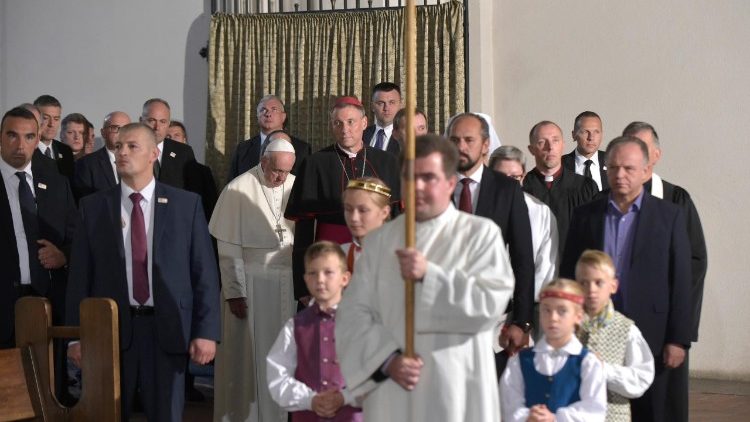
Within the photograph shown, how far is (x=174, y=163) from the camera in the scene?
26.8 ft

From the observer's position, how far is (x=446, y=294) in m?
3.67

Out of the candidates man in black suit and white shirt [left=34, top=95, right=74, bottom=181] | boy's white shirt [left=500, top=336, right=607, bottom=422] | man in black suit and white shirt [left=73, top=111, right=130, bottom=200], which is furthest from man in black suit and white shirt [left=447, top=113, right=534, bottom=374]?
man in black suit and white shirt [left=34, top=95, right=74, bottom=181]

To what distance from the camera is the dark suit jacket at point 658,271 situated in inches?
205

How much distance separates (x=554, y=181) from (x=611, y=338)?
7.52ft

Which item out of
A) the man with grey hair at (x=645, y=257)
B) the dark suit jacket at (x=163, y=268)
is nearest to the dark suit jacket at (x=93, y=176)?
the dark suit jacket at (x=163, y=268)

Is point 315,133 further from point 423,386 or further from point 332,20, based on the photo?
point 423,386

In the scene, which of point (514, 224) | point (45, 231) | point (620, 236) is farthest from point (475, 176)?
point (45, 231)

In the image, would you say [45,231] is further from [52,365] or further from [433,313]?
[433,313]

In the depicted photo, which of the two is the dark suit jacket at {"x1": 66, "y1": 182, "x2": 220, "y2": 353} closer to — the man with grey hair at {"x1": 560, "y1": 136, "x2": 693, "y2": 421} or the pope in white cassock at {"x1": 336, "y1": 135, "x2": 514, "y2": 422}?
the pope in white cassock at {"x1": 336, "y1": 135, "x2": 514, "y2": 422}

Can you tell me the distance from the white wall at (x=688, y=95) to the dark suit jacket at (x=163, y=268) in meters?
4.85

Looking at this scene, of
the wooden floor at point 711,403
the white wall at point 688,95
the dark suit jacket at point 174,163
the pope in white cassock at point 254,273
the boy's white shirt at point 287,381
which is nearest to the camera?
the boy's white shirt at point 287,381

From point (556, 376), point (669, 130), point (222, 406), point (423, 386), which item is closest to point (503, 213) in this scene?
point (556, 376)

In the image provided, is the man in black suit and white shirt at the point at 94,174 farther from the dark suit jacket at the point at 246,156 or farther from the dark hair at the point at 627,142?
the dark hair at the point at 627,142

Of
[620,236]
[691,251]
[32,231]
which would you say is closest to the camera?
[620,236]
